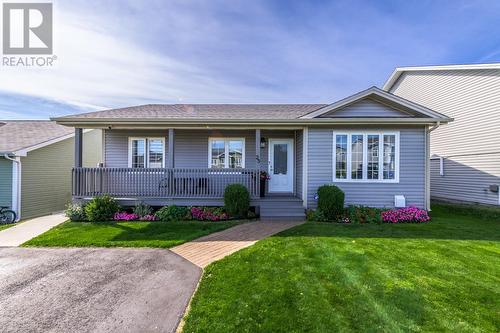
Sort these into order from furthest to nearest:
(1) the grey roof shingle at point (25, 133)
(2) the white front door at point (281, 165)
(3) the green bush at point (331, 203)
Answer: (1) the grey roof shingle at point (25, 133)
(2) the white front door at point (281, 165)
(3) the green bush at point (331, 203)

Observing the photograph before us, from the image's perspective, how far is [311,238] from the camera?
607 centimetres

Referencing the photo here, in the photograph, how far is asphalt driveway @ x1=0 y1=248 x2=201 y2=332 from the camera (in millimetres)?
2967

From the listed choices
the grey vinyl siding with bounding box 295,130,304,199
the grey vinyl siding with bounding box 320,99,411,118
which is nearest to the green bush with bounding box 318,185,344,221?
the grey vinyl siding with bounding box 295,130,304,199

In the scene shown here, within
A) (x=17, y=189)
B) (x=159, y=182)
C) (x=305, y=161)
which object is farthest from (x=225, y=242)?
(x=17, y=189)

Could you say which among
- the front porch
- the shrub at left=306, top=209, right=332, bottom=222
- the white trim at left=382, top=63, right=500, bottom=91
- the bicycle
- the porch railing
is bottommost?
the bicycle

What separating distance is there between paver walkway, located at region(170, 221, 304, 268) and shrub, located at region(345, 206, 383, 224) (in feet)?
6.18

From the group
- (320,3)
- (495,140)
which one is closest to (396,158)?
(495,140)

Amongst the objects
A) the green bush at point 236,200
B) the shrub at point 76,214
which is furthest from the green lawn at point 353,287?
the shrub at point 76,214

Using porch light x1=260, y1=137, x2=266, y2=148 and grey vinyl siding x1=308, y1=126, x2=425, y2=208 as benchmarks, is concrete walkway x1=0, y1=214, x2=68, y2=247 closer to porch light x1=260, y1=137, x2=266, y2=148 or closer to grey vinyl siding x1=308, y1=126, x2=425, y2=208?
porch light x1=260, y1=137, x2=266, y2=148

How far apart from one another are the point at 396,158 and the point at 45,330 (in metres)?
9.77

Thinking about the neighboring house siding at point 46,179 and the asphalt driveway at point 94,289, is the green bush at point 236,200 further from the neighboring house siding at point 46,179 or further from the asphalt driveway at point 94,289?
the neighboring house siding at point 46,179

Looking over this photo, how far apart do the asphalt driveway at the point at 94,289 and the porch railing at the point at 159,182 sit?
3.29 meters

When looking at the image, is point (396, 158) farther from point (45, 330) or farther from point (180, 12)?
point (45, 330)

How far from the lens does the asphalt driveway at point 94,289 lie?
297cm
